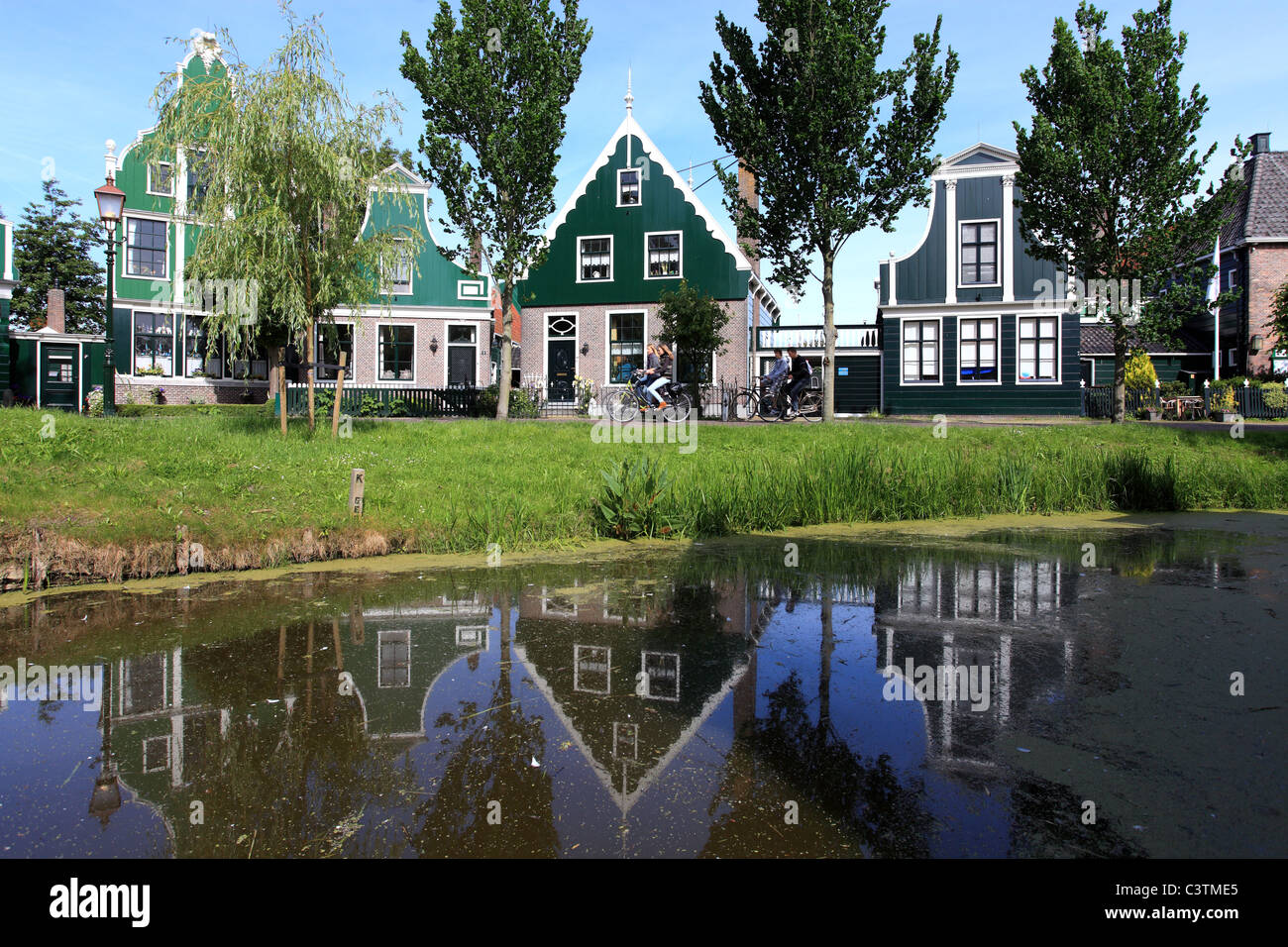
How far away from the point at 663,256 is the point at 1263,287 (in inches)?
869

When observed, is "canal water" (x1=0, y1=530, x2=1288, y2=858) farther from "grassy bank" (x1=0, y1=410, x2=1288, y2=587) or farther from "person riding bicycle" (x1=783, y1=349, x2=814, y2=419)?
"person riding bicycle" (x1=783, y1=349, x2=814, y2=419)

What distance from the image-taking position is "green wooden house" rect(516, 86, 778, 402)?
2692 cm

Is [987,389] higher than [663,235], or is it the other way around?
A: [663,235]

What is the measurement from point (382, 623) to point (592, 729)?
2.43m

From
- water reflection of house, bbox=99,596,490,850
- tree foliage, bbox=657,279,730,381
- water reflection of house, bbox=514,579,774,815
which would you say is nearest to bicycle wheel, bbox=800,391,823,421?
tree foliage, bbox=657,279,730,381

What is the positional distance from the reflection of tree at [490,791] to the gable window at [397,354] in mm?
25278

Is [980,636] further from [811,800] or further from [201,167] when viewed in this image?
[201,167]

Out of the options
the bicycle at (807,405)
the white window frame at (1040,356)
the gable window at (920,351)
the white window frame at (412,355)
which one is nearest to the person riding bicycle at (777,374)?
the bicycle at (807,405)

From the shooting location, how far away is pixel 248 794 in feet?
11.0

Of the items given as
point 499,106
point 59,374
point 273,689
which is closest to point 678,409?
point 499,106

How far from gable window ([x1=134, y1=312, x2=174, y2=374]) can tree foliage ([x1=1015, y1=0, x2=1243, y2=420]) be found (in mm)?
25909

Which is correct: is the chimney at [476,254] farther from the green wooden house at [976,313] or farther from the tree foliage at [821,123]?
the green wooden house at [976,313]

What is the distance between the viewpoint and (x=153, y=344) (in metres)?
26.6

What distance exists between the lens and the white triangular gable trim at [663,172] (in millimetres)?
26922
